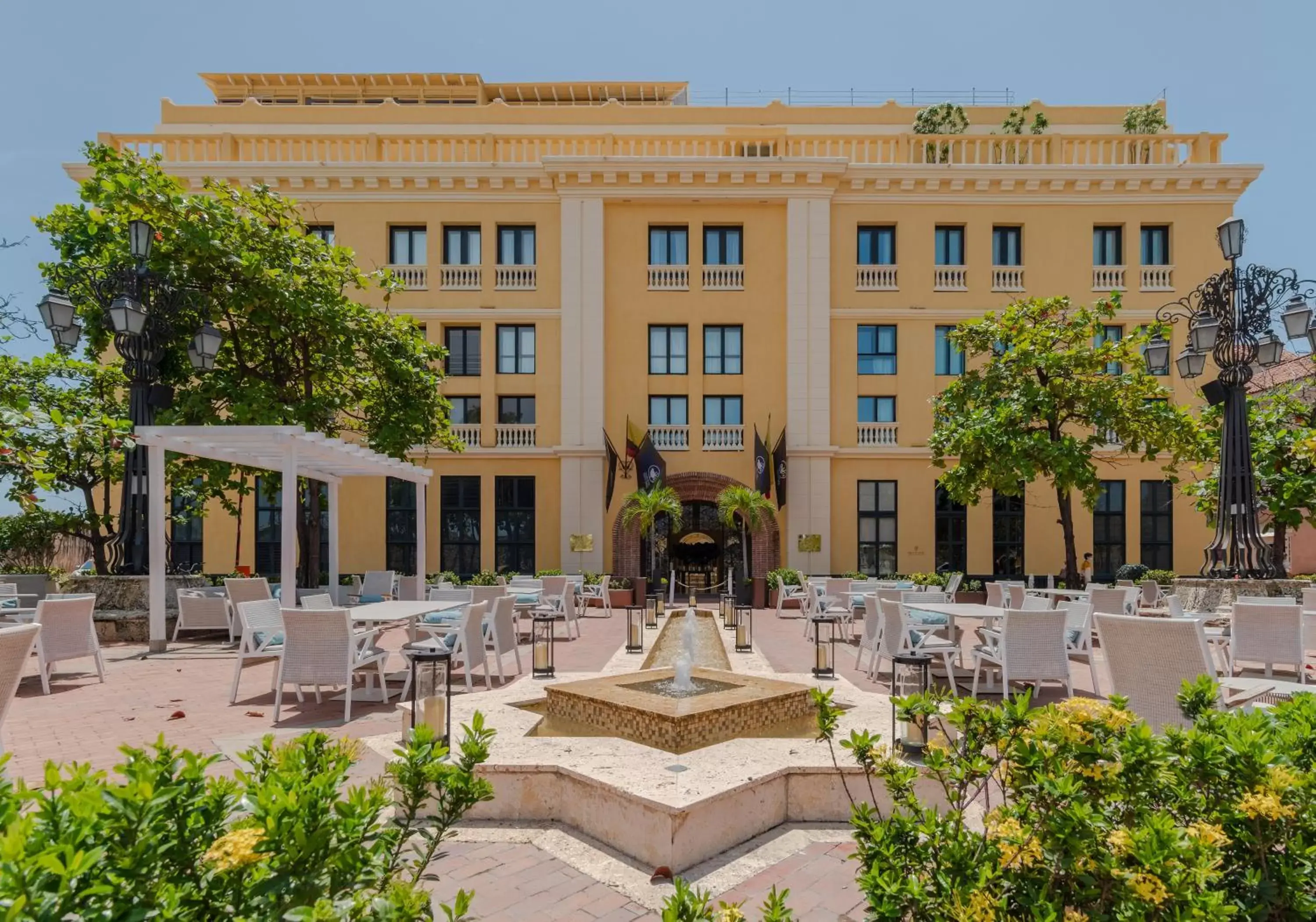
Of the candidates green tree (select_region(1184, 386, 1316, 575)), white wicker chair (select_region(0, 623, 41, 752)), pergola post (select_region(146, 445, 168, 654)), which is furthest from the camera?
green tree (select_region(1184, 386, 1316, 575))

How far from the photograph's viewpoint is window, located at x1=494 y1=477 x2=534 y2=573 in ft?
70.6

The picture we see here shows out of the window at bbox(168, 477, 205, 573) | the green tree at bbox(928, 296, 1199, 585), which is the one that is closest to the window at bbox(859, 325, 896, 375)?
the green tree at bbox(928, 296, 1199, 585)

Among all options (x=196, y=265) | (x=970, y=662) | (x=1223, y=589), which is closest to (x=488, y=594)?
(x=970, y=662)

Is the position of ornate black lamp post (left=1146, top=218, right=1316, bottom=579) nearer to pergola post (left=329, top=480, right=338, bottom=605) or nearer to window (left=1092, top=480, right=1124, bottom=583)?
window (left=1092, top=480, right=1124, bottom=583)

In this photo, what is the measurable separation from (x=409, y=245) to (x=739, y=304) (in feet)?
32.5

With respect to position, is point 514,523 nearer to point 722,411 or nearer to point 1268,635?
point 722,411

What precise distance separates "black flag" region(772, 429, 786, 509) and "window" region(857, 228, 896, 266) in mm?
5937

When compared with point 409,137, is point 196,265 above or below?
below

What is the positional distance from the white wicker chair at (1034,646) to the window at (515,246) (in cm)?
1817

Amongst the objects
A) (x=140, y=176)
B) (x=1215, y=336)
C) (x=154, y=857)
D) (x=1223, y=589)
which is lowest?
(x=1223, y=589)

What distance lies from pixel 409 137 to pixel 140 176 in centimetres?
999

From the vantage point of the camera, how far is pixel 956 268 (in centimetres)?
2159

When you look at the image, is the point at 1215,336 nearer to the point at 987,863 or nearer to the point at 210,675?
the point at 987,863

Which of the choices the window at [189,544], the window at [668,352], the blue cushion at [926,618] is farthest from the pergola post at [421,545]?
the window at [189,544]
